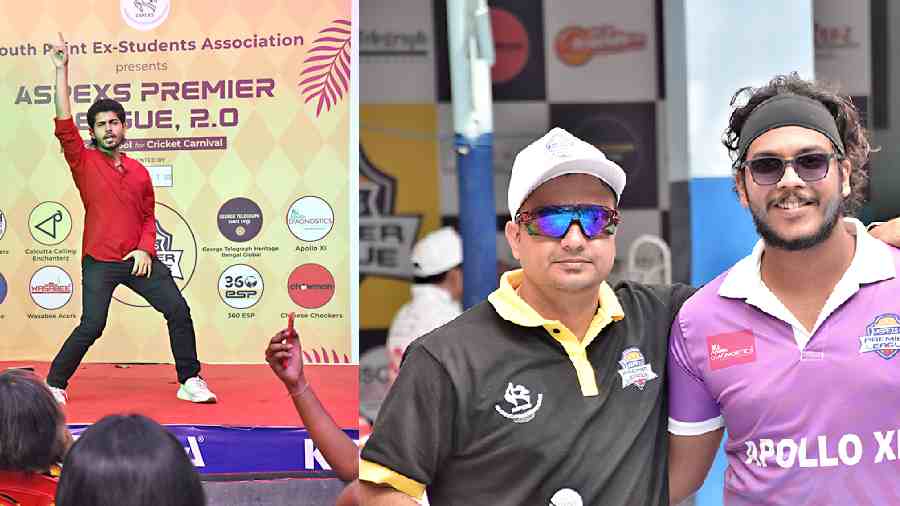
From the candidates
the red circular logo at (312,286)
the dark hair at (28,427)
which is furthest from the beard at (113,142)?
the dark hair at (28,427)

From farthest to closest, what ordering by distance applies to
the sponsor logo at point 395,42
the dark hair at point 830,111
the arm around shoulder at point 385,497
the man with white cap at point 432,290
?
the sponsor logo at point 395,42 < the man with white cap at point 432,290 < the dark hair at point 830,111 < the arm around shoulder at point 385,497

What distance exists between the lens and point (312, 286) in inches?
146

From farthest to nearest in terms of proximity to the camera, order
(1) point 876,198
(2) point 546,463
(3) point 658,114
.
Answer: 1. (3) point 658,114
2. (1) point 876,198
3. (2) point 546,463

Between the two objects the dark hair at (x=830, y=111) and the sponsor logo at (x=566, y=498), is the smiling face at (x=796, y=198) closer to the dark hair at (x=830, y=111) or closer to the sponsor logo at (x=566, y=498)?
the dark hair at (x=830, y=111)

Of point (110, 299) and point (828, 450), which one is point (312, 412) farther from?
point (828, 450)

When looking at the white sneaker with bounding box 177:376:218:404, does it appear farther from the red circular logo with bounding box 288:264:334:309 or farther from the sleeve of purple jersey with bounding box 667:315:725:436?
the sleeve of purple jersey with bounding box 667:315:725:436

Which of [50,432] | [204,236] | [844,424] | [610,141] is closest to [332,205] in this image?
[204,236]

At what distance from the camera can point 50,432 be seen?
2812 mm

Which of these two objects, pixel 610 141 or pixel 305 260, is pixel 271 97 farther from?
pixel 610 141

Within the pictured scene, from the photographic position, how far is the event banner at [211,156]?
3.68 meters

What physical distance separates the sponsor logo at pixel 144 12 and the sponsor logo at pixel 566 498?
88.1 inches

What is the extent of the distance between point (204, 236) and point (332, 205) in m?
0.46

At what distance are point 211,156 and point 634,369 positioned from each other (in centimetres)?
184

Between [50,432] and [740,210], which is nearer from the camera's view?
[50,432]
